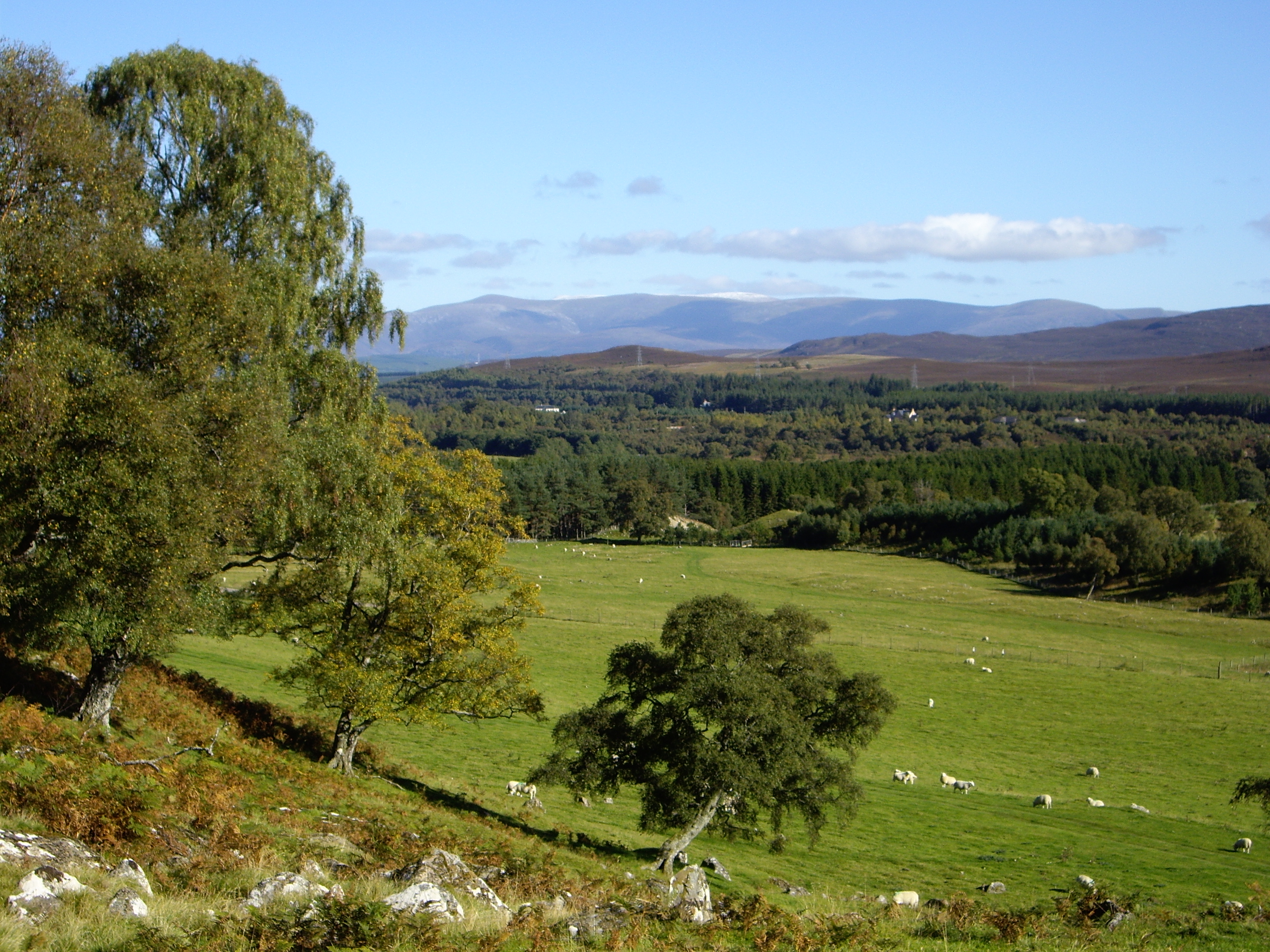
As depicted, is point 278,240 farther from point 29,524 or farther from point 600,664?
point 600,664

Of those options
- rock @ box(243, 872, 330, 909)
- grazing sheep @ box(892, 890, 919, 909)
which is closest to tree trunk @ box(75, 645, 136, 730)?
rock @ box(243, 872, 330, 909)

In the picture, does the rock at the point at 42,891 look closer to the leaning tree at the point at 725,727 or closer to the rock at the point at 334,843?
the rock at the point at 334,843

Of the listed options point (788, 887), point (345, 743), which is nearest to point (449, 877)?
point (788, 887)

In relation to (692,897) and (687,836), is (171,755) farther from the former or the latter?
(687,836)

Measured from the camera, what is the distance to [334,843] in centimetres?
1639

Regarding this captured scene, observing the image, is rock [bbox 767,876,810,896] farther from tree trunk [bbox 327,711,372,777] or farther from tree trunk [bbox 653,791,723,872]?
tree trunk [bbox 327,711,372,777]

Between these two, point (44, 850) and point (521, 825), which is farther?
point (521, 825)

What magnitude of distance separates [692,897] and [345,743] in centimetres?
1310

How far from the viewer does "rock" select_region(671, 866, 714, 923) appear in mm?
14227

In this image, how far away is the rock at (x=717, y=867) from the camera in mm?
23156

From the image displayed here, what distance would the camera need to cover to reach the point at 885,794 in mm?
35938

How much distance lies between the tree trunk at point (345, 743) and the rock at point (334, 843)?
347 inches

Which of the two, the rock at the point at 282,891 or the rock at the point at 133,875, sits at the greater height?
the rock at the point at 133,875

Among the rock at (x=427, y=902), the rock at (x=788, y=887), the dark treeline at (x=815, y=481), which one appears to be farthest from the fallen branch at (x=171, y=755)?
the dark treeline at (x=815, y=481)
